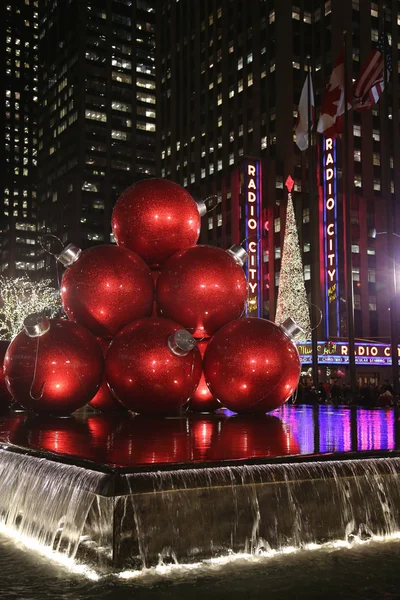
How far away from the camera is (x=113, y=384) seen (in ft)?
28.8

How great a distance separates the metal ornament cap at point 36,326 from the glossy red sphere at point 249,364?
6.84 ft

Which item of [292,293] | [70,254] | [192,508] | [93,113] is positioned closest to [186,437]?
[192,508]

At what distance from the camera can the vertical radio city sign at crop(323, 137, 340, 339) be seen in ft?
147

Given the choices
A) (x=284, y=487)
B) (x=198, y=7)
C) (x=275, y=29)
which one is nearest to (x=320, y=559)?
(x=284, y=487)

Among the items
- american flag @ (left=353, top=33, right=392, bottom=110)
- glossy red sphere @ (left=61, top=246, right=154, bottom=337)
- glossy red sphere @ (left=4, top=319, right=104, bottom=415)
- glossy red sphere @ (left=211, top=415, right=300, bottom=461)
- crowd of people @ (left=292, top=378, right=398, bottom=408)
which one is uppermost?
american flag @ (left=353, top=33, right=392, bottom=110)

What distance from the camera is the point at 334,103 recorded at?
19.8 m

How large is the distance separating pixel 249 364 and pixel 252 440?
5.82 ft

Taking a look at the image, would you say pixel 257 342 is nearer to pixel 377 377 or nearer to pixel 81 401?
pixel 81 401

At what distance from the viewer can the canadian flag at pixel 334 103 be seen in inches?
755

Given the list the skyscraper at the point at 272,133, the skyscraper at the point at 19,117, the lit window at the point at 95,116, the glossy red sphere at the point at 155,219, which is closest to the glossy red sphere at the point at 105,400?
the glossy red sphere at the point at 155,219

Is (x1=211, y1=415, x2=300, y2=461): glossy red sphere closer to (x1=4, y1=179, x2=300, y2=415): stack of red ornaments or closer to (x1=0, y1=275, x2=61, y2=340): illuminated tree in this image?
(x1=4, y1=179, x2=300, y2=415): stack of red ornaments

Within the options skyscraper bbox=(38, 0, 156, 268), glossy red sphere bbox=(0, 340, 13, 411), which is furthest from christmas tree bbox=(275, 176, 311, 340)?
skyscraper bbox=(38, 0, 156, 268)

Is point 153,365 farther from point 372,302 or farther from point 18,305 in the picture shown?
point 372,302

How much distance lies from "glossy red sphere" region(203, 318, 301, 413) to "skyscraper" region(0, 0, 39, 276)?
140902 millimetres
